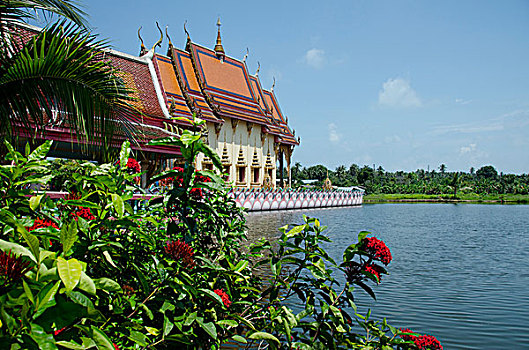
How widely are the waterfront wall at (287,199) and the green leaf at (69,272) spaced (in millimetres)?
16012

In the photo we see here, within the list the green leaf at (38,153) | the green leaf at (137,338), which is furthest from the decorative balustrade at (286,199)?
the green leaf at (137,338)

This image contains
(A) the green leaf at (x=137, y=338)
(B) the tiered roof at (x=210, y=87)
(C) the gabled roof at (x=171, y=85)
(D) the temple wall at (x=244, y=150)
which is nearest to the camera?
(A) the green leaf at (x=137, y=338)

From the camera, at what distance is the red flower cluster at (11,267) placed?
1.18m

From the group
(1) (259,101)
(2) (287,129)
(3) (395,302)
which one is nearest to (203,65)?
(1) (259,101)

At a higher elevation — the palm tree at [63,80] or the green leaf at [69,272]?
the palm tree at [63,80]

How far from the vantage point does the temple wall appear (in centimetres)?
2200

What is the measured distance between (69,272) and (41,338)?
0.17m

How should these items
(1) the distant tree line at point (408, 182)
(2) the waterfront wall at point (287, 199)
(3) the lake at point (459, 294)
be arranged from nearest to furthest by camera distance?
(3) the lake at point (459, 294)
(2) the waterfront wall at point (287, 199)
(1) the distant tree line at point (408, 182)

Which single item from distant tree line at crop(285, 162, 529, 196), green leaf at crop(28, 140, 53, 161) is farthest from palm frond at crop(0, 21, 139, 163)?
distant tree line at crop(285, 162, 529, 196)

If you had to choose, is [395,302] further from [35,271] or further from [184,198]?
[35,271]

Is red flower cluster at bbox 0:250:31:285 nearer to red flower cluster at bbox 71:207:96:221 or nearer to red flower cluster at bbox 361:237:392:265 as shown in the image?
red flower cluster at bbox 71:207:96:221

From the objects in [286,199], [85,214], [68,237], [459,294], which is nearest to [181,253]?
[85,214]

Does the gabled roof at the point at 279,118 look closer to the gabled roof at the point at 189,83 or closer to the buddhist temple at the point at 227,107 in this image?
the buddhist temple at the point at 227,107

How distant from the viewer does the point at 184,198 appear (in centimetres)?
209
